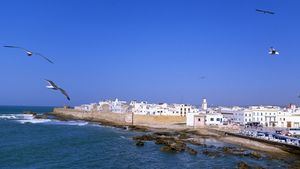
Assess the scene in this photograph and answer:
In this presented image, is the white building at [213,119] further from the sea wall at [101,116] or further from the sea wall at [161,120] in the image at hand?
the sea wall at [101,116]

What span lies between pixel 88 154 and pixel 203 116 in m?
33.8

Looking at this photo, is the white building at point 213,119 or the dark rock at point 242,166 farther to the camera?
the white building at point 213,119

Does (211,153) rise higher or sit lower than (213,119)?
lower

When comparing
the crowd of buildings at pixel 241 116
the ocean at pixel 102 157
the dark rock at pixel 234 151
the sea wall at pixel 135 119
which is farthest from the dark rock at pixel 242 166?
the sea wall at pixel 135 119

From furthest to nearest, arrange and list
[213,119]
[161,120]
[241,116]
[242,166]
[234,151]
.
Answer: [161,120] → [241,116] → [213,119] → [234,151] → [242,166]

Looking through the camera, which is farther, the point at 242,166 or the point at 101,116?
the point at 101,116

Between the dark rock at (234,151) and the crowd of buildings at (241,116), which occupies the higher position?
A: the crowd of buildings at (241,116)

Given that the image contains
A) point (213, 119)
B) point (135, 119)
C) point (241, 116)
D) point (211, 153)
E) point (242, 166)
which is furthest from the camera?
point (135, 119)

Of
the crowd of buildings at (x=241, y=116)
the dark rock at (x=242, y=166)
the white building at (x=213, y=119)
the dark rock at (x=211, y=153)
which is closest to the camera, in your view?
the dark rock at (x=242, y=166)

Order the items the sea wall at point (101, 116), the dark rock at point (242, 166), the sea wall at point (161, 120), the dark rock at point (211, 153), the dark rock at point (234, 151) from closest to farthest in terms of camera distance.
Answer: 1. the dark rock at point (242, 166)
2. the dark rock at point (211, 153)
3. the dark rock at point (234, 151)
4. the sea wall at point (161, 120)
5. the sea wall at point (101, 116)

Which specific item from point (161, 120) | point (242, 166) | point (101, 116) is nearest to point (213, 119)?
point (161, 120)

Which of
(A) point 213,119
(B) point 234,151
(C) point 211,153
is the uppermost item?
(A) point 213,119

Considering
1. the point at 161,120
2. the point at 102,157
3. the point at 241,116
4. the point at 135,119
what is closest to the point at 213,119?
the point at 241,116

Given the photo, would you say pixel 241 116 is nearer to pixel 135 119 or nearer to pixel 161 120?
pixel 161 120
